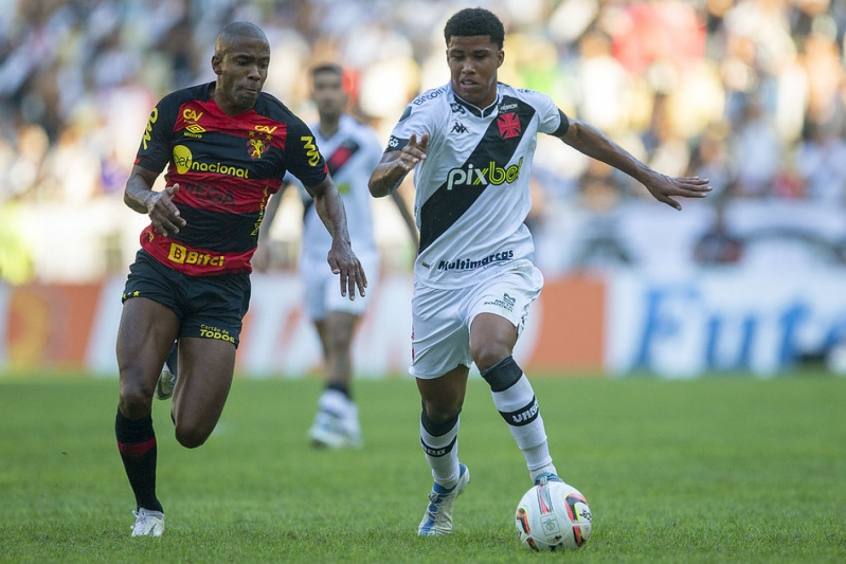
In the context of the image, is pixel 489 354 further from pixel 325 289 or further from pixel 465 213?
pixel 325 289

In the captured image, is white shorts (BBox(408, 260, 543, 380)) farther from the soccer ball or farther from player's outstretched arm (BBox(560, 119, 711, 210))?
the soccer ball

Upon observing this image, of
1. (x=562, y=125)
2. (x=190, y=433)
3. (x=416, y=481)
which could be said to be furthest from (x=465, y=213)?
(x=416, y=481)

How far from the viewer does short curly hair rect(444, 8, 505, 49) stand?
736 cm

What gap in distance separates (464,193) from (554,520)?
6.20 ft

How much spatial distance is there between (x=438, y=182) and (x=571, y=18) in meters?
19.4

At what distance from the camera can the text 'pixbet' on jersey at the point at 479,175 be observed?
24.7ft

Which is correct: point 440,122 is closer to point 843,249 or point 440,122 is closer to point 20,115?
point 843,249

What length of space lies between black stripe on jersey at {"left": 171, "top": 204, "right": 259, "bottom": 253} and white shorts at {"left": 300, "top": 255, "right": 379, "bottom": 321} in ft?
18.2

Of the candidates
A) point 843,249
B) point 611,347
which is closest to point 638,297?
point 611,347

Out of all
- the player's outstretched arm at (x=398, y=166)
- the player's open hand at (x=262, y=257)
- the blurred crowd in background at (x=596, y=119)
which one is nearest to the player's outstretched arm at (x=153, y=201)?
the player's outstretched arm at (x=398, y=166)

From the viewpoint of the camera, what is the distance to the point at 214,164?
24.6 feet

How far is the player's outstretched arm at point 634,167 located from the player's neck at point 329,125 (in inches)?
221

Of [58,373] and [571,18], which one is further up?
[571,18]

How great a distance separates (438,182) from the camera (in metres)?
7.57
